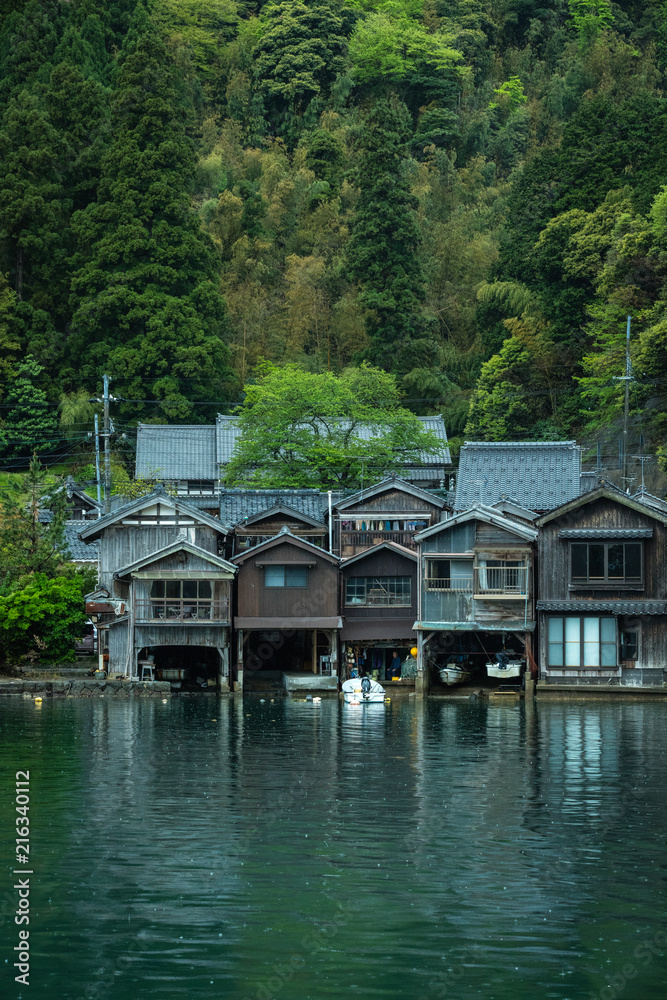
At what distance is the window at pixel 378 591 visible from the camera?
196ft

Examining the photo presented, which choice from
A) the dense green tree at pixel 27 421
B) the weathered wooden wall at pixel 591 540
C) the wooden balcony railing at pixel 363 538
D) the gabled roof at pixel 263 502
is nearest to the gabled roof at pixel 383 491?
the gabled roof at pixel 263 502

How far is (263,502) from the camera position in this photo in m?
63.9

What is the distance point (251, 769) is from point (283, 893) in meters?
12.9

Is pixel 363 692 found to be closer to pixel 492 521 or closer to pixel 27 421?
pixel 492 521

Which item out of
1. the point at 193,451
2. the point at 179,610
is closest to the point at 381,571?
the point at 179,610

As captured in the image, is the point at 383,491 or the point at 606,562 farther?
the point at 383,491

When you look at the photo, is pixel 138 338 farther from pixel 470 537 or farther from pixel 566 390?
pixel 470 537

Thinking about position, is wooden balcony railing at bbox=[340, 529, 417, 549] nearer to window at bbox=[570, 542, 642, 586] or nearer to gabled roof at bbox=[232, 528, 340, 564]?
gabled roof at bbox=[232, 528, 340, 564]

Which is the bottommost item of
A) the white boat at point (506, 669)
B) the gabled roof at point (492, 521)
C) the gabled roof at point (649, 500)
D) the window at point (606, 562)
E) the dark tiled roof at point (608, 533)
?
the white boat at point (506, 669)

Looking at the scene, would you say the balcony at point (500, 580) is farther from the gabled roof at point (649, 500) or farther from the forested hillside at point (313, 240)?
the forested hillside at point (313, 240)

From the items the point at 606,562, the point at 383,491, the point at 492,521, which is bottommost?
the point at 606,562

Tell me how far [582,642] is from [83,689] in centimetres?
1998

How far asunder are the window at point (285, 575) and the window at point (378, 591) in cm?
222

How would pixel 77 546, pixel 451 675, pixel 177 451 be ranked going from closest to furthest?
pixel 451 675 < pixel 77 546 < pixel 177 451
